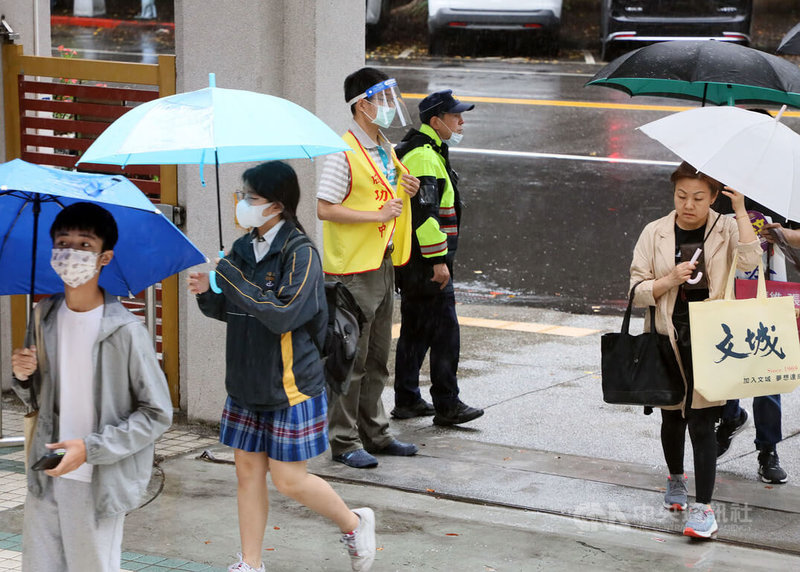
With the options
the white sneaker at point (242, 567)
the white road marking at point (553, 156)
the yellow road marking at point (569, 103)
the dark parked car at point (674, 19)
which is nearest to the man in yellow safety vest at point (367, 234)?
the white sneaker at point (242, 567)

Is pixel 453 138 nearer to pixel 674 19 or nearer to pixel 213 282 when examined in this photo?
pixel 213 282

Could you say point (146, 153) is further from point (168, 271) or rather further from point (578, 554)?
point (578, 554)

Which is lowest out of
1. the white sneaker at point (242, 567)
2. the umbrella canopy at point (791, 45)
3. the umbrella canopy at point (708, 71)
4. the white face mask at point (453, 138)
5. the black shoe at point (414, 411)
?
the black shoe at point (414, 411)

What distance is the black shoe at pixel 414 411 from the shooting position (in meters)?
7.27

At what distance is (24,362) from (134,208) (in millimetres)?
583

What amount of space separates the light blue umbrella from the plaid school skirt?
2.67 feet

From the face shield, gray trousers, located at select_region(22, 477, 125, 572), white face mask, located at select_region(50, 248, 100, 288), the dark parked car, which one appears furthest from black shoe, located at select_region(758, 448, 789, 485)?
the dark parked car

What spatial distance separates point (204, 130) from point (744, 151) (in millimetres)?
2358

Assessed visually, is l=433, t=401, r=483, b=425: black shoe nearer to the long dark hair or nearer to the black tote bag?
the black tote bag

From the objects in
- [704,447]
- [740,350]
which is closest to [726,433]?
[704,447]

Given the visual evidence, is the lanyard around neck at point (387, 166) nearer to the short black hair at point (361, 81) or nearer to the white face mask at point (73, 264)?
the short black hair at point (361, 81)

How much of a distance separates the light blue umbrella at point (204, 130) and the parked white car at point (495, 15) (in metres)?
17.7

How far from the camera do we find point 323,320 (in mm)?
4684

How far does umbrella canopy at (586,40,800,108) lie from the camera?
582 centimetres
